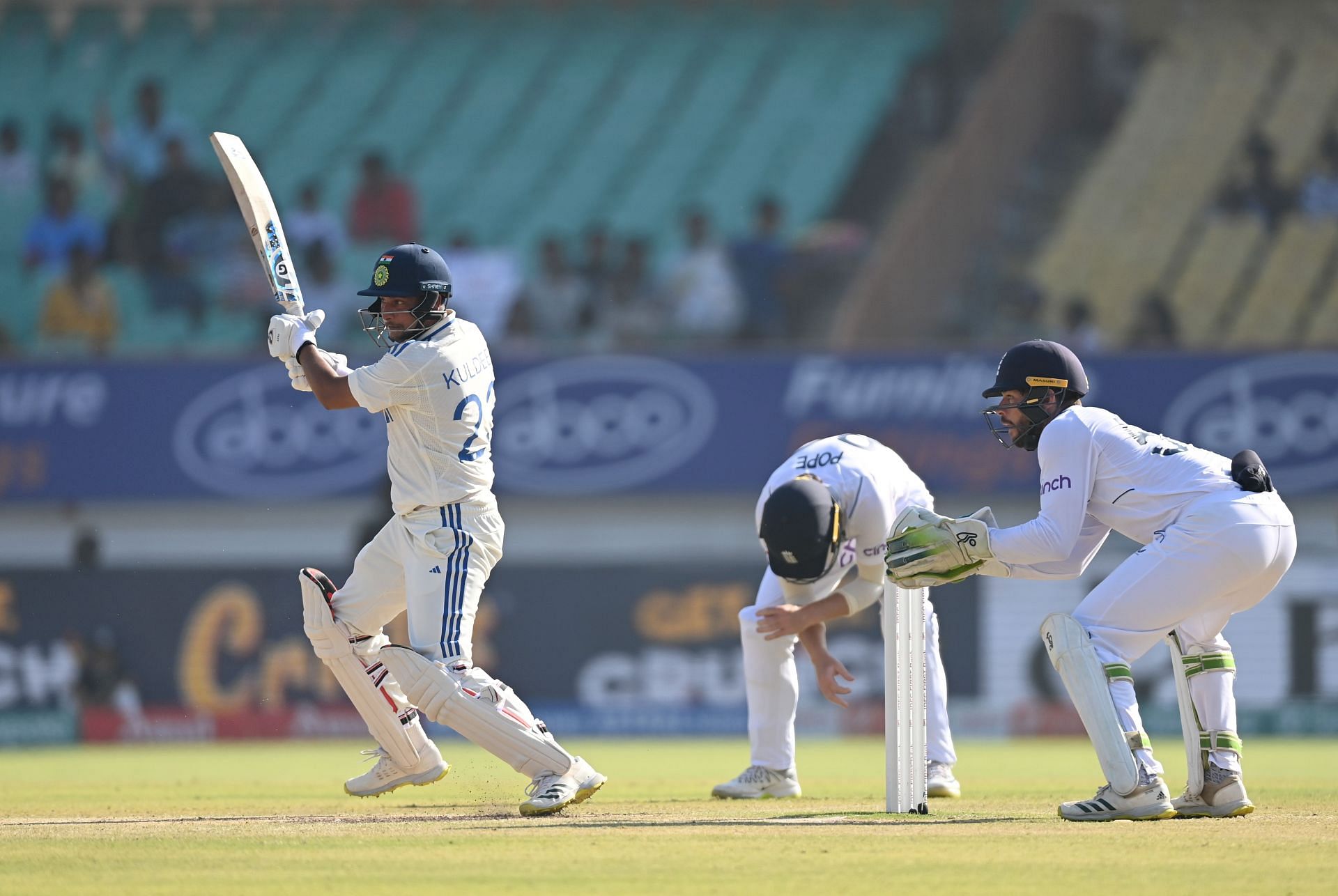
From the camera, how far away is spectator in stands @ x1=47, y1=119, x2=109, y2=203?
19938 millimetres

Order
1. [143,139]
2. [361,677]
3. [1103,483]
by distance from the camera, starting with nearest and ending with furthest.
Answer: [1103,483], [361,677], [143,139]

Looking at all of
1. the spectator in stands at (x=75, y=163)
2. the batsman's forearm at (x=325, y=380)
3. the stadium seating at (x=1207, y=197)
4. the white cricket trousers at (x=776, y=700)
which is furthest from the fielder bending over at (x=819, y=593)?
the spectator in stands at (x=75, y=163)

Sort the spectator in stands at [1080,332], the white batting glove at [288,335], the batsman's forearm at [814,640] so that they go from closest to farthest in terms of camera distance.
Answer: the white batting glove at [288,335] < the batsman's forearm at [814,640] < the spectator in stands at [1080,332]

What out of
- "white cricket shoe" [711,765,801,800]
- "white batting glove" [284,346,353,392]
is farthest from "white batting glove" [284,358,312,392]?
"white cricket shoe" [711,765,801,800]

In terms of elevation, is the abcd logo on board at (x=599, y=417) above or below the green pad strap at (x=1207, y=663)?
above

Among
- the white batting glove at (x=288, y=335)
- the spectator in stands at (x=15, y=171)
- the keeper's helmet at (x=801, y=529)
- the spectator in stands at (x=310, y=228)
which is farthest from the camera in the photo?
the spectator in stands at (x=15, y=171)

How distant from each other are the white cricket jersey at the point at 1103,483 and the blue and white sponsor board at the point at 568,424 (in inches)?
372

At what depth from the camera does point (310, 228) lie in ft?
62.6

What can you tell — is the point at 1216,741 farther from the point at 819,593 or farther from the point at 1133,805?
the point at 819,593

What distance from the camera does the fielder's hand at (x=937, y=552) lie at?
692 cm

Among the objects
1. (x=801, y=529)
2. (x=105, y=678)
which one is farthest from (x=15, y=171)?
(x=801, y=529)

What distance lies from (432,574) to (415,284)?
115 cm

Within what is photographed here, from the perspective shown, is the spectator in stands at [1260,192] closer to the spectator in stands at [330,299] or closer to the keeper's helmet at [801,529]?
the spectator in stands at [330,299]

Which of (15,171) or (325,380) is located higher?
(15,171)
